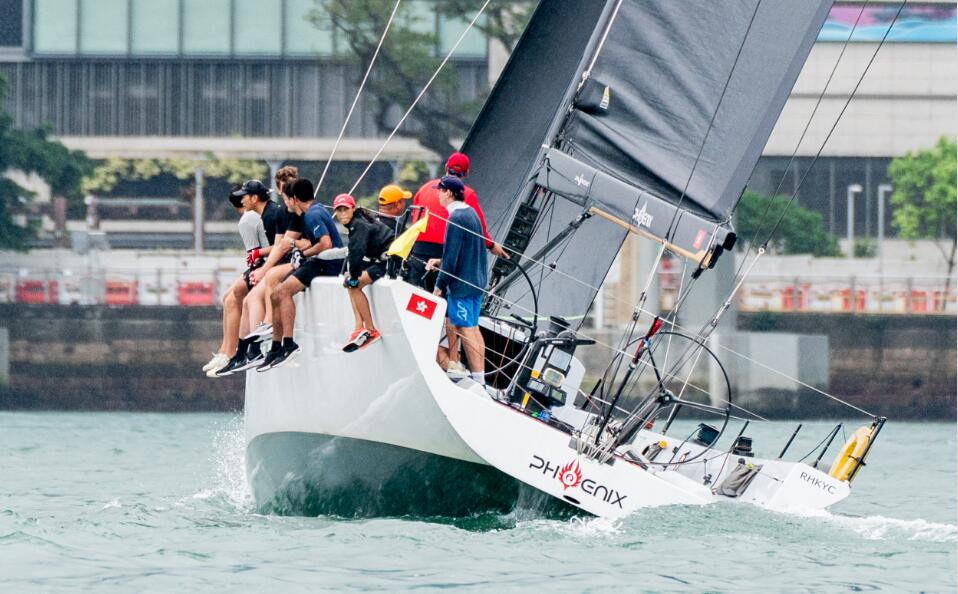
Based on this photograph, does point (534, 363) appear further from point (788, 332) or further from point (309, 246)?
point (788, 332)

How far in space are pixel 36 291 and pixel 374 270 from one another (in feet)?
79.6

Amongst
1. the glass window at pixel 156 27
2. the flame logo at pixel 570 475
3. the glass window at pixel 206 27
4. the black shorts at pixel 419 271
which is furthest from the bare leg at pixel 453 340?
the glass window at pixel 156 27

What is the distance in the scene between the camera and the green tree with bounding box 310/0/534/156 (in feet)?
120

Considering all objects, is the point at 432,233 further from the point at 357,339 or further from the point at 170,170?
the point at 170,170

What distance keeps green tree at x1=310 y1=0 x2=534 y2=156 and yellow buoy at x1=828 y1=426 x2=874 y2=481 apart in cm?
2483

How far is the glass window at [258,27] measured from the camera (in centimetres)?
4306

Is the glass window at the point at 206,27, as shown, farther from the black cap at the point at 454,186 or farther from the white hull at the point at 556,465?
the white hull at the point at 556,465

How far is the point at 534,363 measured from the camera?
1066cm

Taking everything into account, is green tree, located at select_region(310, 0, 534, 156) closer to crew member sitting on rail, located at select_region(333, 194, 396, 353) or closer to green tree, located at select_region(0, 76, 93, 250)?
green tree, located at select_region(0, 76, 93, 250)

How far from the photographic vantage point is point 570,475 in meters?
9.91

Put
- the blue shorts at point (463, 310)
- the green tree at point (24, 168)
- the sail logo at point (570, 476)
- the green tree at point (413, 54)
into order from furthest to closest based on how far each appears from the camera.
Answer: the green tree at point (413, 54) → the green tree at point (24, 168) → the blue shorts at point (463, 310) → the sail logo at point (570, 476)

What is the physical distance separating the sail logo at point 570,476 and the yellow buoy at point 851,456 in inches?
90.2

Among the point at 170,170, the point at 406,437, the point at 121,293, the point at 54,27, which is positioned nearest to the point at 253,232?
the point at 406,437

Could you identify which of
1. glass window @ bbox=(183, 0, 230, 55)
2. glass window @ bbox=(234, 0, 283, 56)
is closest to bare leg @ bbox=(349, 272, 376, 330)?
glass window @ bbox=(234, 0, 283, 56)
